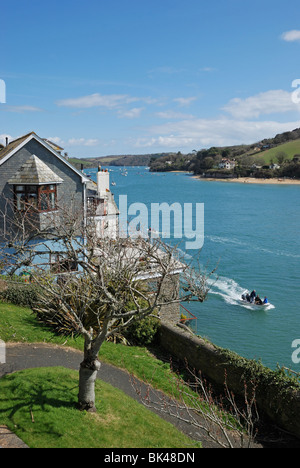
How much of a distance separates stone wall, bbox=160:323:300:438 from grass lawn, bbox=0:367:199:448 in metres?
3.61

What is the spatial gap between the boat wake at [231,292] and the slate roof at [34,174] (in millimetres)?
15353

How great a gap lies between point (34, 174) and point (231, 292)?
20528 mm

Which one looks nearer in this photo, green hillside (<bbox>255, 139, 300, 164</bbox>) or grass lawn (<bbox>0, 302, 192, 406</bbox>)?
grass lawn (<bbox>0, 302, 192, 406</bbox>)

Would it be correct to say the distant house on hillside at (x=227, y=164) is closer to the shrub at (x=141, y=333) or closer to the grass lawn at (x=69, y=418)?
the shrub at (x=141, y=333)

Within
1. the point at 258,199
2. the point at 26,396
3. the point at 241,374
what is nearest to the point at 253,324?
the point at 241,374

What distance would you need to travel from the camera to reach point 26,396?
9.62 metres

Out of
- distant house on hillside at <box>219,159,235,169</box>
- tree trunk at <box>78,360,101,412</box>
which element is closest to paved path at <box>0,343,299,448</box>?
tree trunk at <box>78,360,101,412</box>

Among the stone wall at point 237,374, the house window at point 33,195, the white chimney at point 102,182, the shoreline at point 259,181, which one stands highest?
the shoreline at point 259,181

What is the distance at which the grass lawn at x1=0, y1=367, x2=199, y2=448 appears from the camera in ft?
27.7

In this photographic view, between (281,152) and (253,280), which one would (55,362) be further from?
(281,152)

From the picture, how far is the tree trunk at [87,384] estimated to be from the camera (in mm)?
9203

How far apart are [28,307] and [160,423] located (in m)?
9.18

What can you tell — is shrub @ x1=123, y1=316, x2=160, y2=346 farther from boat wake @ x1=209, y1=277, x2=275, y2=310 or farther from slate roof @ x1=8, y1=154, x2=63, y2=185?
Answer: boat wake @ x1=209, y1=277, x2=275, y2=310

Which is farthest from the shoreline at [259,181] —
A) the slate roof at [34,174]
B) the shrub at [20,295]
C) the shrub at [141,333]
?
the shrub at [20,295]
